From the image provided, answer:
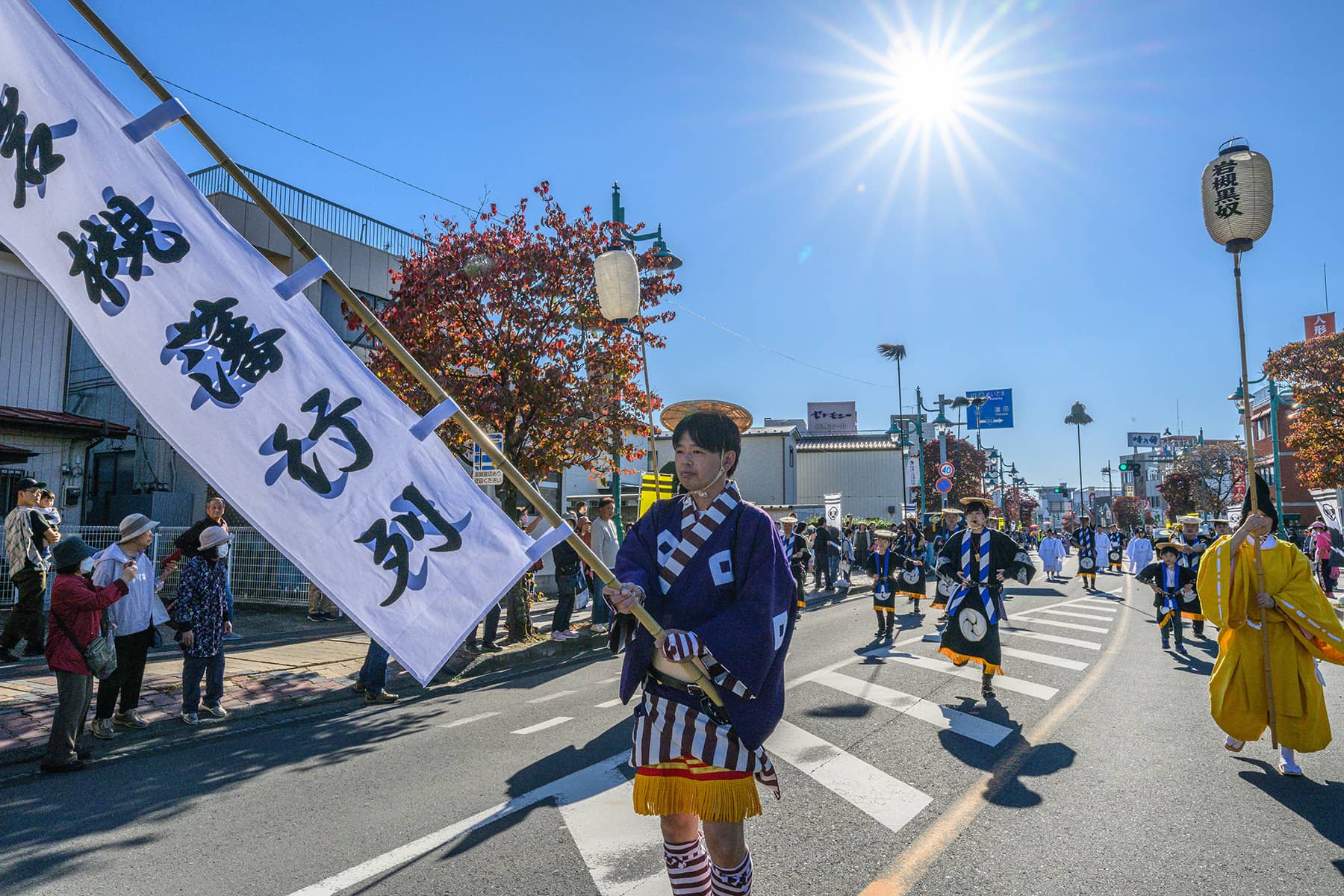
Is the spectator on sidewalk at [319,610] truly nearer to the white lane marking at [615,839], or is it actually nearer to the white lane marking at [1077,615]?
the white lane marking at [615,839]

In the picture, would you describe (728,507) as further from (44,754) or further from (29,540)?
(29,540)

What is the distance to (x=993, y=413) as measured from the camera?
126 feet

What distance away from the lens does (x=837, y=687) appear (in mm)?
7711

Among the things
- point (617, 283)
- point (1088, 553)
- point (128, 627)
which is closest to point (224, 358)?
point (128, 627)

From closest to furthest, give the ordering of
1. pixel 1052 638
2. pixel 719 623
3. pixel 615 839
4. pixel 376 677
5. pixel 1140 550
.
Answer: pixel 719 623 → pixel 615 839 → pixel 376 677 → pixel 1052 638 → pixel 1140 550

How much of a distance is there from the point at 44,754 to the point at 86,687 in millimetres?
705

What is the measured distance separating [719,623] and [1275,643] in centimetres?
458

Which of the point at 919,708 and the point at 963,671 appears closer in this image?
the point at 919,708

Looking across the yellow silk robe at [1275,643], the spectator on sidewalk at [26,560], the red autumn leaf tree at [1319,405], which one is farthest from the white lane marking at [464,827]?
the red autumn leaf tree at [1319,405]

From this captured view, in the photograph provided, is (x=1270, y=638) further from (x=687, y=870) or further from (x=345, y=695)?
(x=345, y=695)

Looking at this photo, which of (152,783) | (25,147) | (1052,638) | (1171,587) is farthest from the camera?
(1052,638)

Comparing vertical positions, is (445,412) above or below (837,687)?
above

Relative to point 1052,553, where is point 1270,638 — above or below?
above

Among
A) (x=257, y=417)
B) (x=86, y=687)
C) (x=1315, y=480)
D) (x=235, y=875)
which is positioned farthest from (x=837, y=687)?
(x=1315, y=480)
